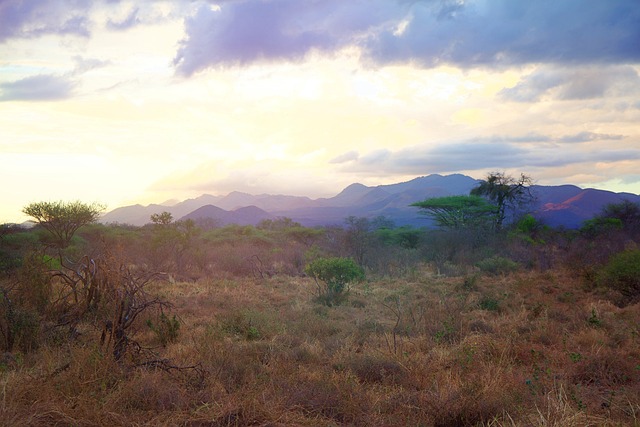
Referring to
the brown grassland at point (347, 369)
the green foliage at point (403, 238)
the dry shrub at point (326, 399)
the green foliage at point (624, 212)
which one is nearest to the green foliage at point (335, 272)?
the brown grassland at point (347, 369)

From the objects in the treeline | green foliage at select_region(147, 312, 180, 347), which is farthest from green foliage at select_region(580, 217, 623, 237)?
green foliage at select_region(147, 312, 180, 347)

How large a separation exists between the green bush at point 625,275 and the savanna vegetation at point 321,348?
0.10ft

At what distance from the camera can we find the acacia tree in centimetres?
3647

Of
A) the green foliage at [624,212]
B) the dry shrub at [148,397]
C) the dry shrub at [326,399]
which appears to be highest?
the green foliage at [624,212]

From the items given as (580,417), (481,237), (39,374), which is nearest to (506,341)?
(580,417)

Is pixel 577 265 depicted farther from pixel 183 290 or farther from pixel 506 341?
pixel 183 290

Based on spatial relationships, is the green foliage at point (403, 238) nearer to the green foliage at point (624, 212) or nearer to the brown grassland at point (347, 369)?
the green foliage at point (624, 212)

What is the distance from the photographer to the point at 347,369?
6164mm

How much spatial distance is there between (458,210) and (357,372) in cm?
3068

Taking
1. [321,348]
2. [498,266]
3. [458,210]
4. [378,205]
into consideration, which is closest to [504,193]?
[458,210]

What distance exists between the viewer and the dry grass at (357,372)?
177 inches

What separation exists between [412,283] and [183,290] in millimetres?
6953

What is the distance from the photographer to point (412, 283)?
15328mm

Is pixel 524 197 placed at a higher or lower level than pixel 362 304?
higher
